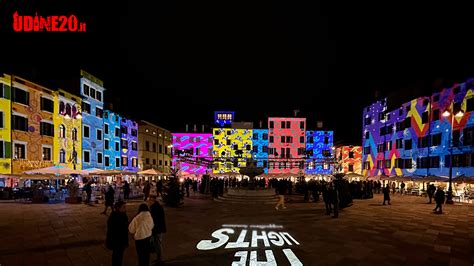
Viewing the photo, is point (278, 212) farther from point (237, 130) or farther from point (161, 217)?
point (237, 130)

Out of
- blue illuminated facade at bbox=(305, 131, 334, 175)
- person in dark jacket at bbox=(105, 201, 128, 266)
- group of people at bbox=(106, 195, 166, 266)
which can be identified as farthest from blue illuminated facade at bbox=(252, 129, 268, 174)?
person in dark jacket at bbox=(105, 201, 128, 266)

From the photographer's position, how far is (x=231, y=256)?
8.62 metres

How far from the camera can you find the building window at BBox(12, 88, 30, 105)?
2645 cm

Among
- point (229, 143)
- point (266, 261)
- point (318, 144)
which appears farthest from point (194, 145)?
point (266, 261)

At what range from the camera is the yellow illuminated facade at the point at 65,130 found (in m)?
31.7

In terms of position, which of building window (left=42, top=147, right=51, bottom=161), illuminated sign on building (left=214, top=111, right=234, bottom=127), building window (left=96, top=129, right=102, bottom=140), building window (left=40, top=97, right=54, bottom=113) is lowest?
building window (left=42, top=147, right=51, bottom=161)

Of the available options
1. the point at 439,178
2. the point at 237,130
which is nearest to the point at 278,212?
the point at 439,178

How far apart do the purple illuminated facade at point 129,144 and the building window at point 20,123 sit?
18.7m

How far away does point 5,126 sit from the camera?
82.6 feet

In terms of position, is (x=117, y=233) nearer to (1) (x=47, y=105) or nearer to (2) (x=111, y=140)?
(1) (x=47, y=105)

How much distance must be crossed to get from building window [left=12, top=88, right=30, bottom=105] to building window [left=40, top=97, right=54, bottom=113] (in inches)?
69.8

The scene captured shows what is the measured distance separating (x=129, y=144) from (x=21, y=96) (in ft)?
72.8

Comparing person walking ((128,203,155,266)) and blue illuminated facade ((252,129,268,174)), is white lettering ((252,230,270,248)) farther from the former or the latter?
blue illuminated facade ((252,129,268,174))

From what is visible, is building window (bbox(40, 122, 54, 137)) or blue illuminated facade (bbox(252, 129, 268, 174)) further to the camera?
blue illuminated facade (bbox(252, 129, 268, 174))
